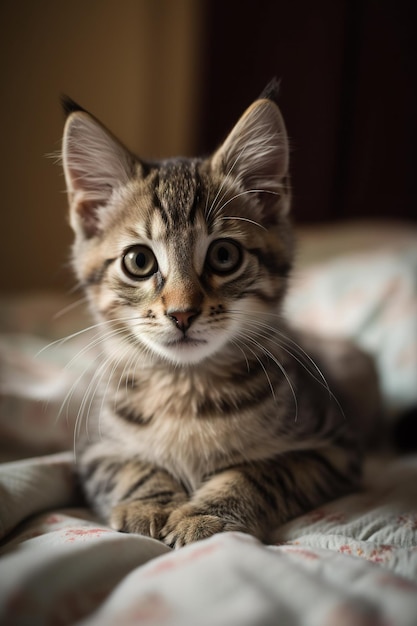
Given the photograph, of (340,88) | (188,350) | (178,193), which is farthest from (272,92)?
(340,88)

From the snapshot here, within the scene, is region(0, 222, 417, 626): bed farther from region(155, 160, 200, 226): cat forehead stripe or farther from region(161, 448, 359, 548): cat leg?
region(155, 160, 200, 226): cat forehead stripe

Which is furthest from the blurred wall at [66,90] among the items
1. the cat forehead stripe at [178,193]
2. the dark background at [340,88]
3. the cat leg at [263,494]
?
the cat leg at [263,494]

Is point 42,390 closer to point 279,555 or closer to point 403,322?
point 279,555

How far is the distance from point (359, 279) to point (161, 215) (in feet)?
3.56

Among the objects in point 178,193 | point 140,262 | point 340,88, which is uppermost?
point 340,88

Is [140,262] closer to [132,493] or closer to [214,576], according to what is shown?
[132,493]

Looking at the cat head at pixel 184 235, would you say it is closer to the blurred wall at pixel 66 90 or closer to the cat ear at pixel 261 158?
the cat ear at pixel 261 158

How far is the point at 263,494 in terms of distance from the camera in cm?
87

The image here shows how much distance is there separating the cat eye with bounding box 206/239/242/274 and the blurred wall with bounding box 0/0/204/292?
5.06 ft

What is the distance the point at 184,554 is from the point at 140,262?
19.9 inches

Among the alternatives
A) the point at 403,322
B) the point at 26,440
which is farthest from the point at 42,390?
the point at 403,322

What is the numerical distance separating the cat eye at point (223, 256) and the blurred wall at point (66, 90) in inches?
60.8

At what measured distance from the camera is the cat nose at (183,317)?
32.9 inches

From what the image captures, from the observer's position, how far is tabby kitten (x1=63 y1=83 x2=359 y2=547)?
0.87 m
